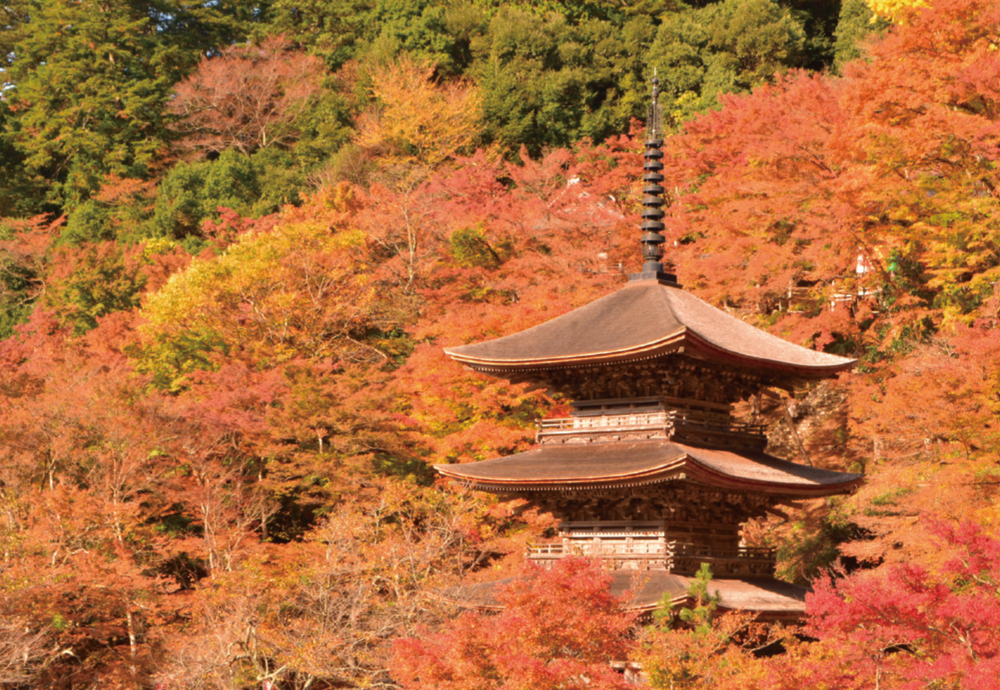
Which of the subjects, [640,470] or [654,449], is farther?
[654,449]

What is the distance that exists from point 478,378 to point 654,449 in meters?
8.10

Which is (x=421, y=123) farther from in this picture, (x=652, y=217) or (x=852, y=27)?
(x=652, y=217)

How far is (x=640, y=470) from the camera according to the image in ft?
45.5

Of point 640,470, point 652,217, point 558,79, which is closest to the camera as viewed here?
point 640,470

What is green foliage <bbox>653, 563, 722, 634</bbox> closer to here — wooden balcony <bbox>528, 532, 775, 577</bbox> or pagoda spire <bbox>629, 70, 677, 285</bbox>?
wooden balcony <bbox>528, 532, 775, 577</bbox>

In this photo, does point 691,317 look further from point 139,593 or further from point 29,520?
point 29,520

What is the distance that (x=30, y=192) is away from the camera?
147 ft

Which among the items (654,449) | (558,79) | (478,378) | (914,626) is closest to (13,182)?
(558,79)

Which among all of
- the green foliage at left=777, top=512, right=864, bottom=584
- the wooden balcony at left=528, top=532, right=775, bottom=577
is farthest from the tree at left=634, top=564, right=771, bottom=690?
the green foliage at left=777, top=512, right=864, bottom=584

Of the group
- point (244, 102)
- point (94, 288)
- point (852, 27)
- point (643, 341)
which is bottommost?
point (94, 288)

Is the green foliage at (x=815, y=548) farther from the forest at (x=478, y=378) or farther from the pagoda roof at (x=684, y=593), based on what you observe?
the pagoda roof at (x=684, y=593)

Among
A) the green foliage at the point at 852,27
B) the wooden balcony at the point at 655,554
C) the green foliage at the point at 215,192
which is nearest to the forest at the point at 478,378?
the green foliage at the point at 215,192

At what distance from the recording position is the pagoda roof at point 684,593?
13.7 meters

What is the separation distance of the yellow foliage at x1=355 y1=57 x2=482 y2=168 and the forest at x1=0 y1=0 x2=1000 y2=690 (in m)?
0.15
